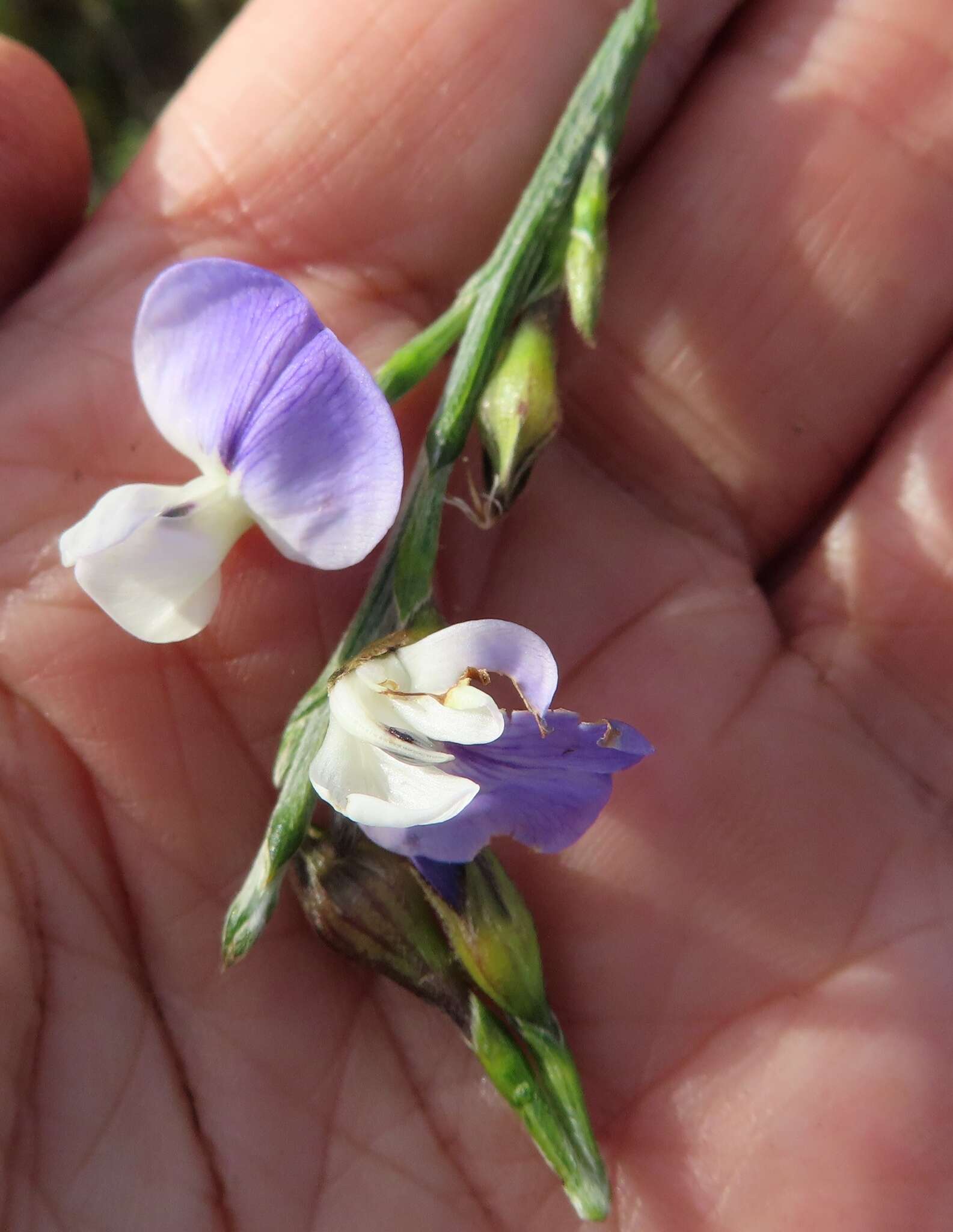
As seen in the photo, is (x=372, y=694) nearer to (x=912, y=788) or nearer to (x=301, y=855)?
(x=301, y=855)

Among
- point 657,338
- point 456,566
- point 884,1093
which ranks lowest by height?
point 884,1093

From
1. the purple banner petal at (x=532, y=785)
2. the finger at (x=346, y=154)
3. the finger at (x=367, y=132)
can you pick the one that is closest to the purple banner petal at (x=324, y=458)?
the purple banner petal at (x=532, y=785)

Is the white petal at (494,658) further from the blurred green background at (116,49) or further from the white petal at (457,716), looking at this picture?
the blurred green background at (116,49)

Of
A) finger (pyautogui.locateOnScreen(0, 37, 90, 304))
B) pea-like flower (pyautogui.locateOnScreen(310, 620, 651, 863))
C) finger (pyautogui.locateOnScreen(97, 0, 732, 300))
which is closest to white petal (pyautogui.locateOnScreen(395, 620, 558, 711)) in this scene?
pea-like flower (pyautogui.locateOnScreen(310, 620, 651, 863))

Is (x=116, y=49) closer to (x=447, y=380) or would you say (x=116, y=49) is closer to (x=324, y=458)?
(x=447, y=380)

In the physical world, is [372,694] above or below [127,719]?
above

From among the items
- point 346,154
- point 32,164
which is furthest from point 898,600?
point 32,164

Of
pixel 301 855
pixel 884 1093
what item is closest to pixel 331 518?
pixel 301 855
